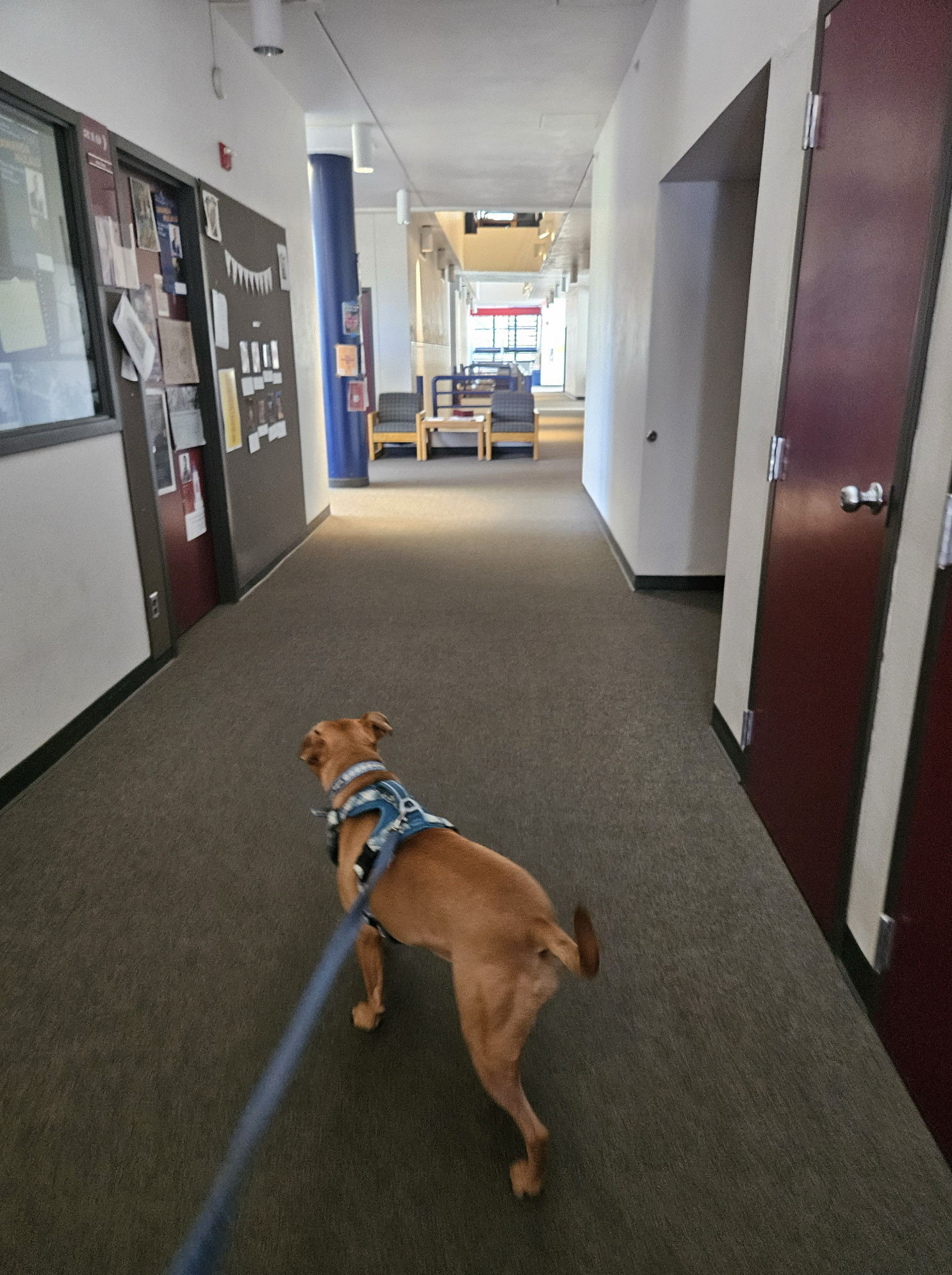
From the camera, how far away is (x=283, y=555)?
17.6 ft

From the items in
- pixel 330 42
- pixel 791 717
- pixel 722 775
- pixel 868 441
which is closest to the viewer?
pixel 868 441

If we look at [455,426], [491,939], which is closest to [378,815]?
[491,939]

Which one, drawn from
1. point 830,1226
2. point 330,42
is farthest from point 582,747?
point 330,42

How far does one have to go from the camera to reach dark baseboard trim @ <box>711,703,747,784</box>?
2.55 meters

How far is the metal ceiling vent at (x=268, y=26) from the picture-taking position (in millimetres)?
3285

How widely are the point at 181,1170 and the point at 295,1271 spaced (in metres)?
0.27

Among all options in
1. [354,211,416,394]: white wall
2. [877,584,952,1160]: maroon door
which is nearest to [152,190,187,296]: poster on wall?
[877,584,952,1160]: maroon door

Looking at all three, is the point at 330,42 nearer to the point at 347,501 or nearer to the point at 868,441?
the point at 347,501

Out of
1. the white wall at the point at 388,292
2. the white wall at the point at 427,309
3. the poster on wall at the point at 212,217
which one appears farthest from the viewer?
the white wall at the point at 427,309

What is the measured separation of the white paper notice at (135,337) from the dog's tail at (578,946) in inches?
111

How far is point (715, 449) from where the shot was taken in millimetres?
4312

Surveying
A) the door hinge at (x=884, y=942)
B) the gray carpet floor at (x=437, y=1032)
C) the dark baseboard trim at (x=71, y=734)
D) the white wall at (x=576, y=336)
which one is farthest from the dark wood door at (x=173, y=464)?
the white wall at (x=576, y=336)

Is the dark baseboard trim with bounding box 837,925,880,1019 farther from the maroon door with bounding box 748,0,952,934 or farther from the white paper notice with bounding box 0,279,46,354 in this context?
the white paper notice with bounding box 0,279,46,354

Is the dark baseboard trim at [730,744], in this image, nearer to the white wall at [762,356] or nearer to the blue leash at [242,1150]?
the white wall at [762,356]
